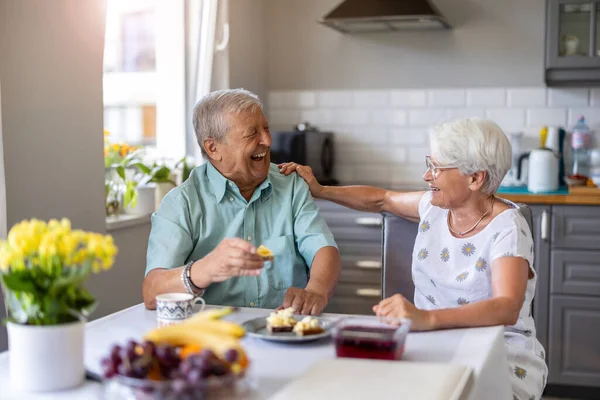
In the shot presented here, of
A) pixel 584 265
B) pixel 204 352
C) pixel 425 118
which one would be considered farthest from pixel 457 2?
pixel 204 352

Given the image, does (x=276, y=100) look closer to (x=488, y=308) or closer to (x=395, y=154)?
(x=395, y=154)

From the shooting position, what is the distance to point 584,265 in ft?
12.0

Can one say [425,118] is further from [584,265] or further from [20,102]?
[20,102]

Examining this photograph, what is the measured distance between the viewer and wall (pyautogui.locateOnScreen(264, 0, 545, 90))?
4.27 metres

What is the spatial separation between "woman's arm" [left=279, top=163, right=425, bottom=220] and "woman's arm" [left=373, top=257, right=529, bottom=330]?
49 centimetres

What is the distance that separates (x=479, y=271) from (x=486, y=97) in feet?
7.97

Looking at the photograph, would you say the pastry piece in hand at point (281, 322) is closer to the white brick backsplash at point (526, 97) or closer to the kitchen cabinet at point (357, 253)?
the kitchen cabinet at point (357, 253)

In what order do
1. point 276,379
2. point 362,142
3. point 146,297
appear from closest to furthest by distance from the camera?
point 276,379, point 146,297, point 362,142

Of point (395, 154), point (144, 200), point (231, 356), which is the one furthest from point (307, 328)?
point (395, 154)

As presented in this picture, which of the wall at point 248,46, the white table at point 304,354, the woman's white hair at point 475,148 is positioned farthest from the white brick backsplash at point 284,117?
the white table at point 304,354

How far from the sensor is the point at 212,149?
7.76 ft

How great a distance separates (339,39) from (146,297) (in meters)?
2.83

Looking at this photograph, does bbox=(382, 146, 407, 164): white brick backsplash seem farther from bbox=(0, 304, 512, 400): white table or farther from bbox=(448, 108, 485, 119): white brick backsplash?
bbox=(0, 304, 512, 400): white table

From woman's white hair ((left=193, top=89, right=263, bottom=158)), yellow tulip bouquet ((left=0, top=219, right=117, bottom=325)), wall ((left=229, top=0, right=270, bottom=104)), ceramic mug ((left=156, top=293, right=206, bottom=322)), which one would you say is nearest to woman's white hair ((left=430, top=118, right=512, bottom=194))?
woman's white hair ((left=193, top=89, right=263, bottom=158))
